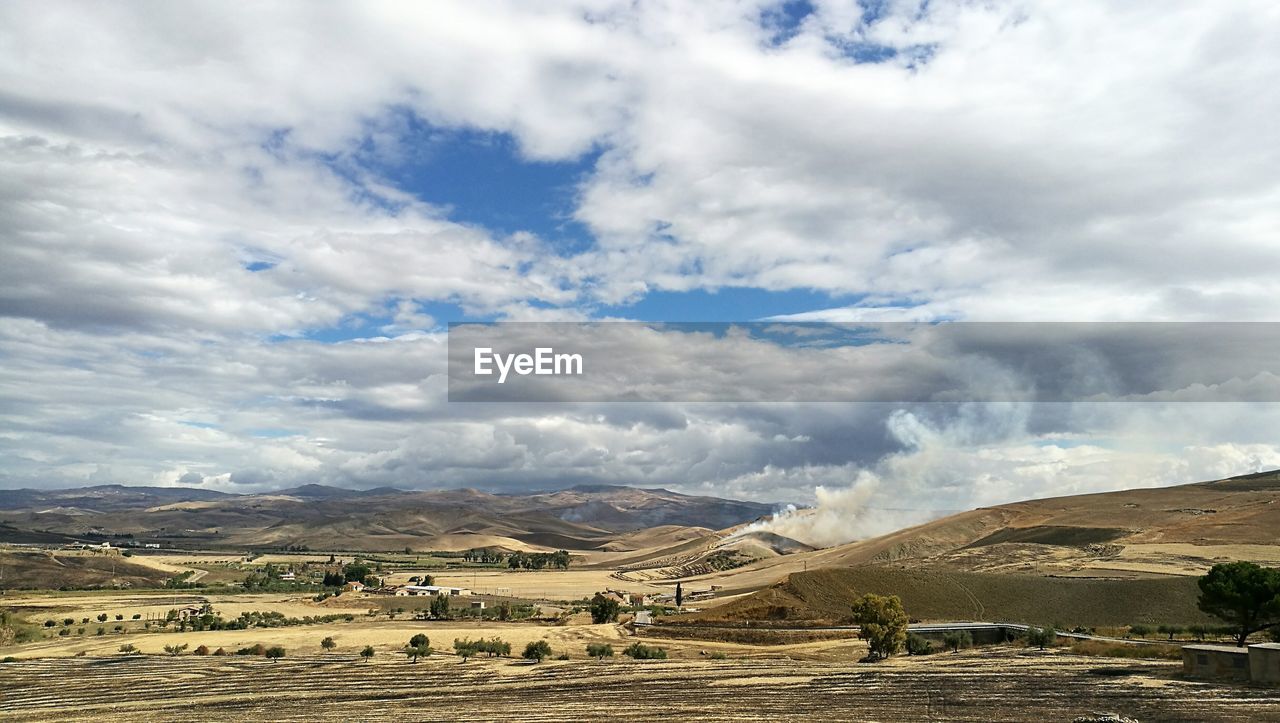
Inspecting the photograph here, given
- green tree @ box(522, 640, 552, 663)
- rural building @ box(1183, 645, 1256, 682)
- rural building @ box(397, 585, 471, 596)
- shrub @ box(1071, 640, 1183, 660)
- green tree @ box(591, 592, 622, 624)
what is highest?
rural building @ box(1183, 645, 1256, 682)

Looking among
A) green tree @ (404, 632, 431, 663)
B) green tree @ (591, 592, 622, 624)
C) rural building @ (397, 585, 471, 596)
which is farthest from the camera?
rural building @ (397, 585, 471, 596)

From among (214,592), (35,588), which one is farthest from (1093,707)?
(35,588)

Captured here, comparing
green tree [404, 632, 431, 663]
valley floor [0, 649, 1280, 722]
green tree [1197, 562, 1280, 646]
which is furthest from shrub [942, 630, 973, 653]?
green tree [404, 632, 431, 663]

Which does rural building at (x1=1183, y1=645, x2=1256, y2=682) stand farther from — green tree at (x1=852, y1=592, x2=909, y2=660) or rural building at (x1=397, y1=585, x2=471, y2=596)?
rural building at (x1=397, y1=585, x2=471, y2=596)

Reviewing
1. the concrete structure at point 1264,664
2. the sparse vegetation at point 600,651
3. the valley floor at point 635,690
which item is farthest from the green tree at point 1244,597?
the sparse vegetation at point 600,651

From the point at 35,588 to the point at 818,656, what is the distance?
450ft

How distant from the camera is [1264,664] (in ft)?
163

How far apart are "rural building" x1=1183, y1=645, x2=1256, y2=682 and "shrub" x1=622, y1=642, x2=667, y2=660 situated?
35.0 meters

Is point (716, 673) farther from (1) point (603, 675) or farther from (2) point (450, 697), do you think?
(2) point (450, 697)

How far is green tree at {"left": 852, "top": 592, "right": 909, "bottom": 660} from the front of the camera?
67.9m

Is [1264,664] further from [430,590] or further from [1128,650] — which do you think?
[430,590]

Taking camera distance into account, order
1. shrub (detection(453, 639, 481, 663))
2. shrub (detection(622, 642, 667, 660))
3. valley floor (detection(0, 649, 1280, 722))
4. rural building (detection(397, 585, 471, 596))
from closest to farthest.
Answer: valley floor (detection(0, 649, 1280, 722)) < shrub (detection(622, 642, 667, 660)) < shrub (detection(453, 639, 481, 663)) < rural building (detection(397, 585, 471, 596))

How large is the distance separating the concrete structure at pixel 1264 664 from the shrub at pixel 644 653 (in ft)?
125

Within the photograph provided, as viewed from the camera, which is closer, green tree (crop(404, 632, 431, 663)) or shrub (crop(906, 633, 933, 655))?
shrub (crop(906, 633, 933, 655))
